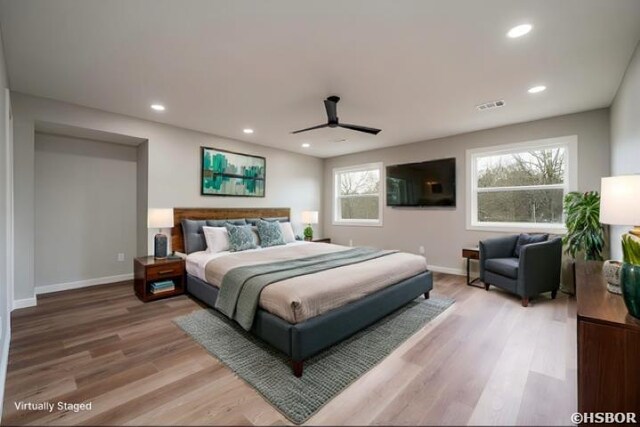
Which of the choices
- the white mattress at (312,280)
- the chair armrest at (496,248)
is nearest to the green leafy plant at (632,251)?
the white mattress at (312,280)

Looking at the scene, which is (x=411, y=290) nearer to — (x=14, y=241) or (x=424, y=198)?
(x=424, y=198)

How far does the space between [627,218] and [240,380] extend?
8.53ft

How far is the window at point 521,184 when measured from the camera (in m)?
3.96

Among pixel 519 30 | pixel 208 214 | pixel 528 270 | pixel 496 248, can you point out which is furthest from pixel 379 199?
pixel 519 30

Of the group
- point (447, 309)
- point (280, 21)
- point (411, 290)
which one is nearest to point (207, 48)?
point (280, 21)

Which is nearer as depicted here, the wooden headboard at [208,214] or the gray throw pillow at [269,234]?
the wooden headboard at [208,214]

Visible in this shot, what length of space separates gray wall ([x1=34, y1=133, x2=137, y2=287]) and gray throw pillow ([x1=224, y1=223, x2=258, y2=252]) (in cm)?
177

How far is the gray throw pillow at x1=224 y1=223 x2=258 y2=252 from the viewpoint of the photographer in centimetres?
404

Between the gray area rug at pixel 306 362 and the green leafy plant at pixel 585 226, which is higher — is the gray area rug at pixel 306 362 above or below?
below

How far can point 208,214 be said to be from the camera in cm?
463

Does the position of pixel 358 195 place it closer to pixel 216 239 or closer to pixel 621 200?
pixel 216 239

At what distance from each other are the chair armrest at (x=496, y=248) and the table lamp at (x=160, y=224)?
14.5ft

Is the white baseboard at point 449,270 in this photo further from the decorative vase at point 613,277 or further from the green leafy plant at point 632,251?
the green leafy plant at point 632,251

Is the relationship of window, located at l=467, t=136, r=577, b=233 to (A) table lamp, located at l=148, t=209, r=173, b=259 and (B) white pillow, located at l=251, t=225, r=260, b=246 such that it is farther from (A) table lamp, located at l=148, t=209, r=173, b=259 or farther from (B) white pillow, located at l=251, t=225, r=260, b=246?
(A) table lamp, located at l=148, t=209, r=173, b=259
